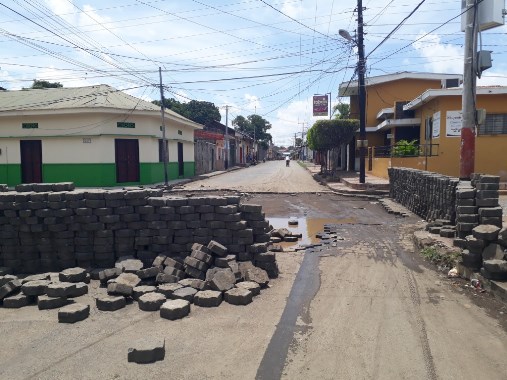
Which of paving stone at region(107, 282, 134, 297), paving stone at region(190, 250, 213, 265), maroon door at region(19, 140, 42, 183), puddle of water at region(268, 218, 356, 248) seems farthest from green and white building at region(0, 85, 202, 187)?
paving stone at region(107, 282, 134, 297)

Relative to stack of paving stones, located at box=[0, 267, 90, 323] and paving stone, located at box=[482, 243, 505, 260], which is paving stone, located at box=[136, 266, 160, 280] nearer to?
stack of paving stones, located at box=[0, 267, 90, 323]

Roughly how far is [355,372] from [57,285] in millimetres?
4388

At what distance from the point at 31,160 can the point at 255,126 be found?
241 ft

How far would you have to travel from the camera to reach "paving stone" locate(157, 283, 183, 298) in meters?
6.00

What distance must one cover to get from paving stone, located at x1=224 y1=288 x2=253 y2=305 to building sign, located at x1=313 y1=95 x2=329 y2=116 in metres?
37.8

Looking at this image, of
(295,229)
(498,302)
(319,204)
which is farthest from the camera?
(319,204)

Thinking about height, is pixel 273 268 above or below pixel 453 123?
below

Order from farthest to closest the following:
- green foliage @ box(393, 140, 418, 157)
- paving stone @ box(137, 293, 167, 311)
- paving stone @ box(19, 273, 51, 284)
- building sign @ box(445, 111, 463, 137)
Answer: green foliage @ box(393, 140, 418, 157) → building sign @ box(445, 111, 463, 137) → paving stone @ box(19, 273, 51, 284) → paving stone @ box(137, 293, 167, 311)

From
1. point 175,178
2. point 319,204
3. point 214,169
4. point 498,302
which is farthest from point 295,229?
point 214,169

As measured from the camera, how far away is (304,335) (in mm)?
4707

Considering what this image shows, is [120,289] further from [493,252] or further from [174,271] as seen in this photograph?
[493,252]

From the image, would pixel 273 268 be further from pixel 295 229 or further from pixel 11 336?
pixel 295 229

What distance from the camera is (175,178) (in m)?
29.2

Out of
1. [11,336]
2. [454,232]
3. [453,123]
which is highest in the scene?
[453,123]
